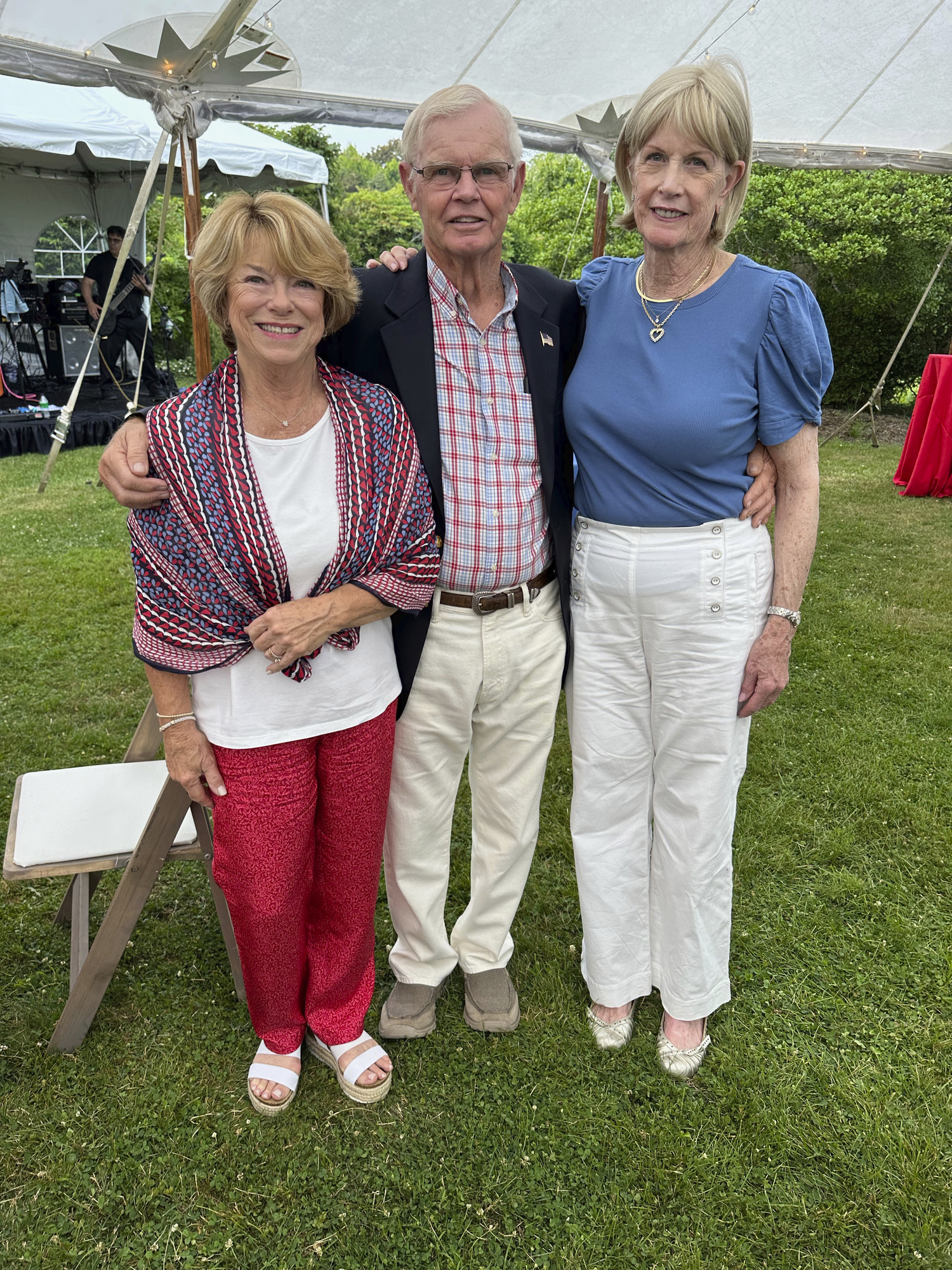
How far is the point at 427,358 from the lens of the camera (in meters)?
2.08

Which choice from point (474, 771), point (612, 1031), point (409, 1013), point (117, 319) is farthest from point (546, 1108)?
point (117, 319)

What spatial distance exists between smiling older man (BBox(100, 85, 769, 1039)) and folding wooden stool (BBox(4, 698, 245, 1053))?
1.82 feet

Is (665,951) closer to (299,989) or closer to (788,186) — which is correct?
(299,989)

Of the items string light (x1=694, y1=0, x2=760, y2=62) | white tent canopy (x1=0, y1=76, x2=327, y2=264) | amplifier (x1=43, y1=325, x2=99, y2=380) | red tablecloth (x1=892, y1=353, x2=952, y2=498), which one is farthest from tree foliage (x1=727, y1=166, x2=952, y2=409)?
amplifier (x1=43, y1=325, x2=99, y2=380)

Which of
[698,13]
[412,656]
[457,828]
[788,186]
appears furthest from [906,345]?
[412,656]

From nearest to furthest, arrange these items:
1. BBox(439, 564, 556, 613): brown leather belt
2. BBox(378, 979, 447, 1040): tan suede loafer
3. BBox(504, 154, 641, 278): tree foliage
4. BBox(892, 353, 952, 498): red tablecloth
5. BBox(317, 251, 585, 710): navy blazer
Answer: BBox(317, 251, 585, 710): navy blazer
BBox(439, 564, 556, 613): brown leather belt
BBox(378, 979, 447, 1040): tan suede loafer
BBox(892, 353, 952, 498): red tablecloth
BBox(504, 154, 641, 278): tree foliage

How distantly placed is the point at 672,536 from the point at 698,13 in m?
4.84

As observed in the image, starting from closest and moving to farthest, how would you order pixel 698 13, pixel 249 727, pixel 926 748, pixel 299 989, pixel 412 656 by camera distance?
pixel 249 727
pixel 412 656
pixel 299 989
pixel 926 748
pixel 698 13

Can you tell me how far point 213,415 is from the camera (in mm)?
1823

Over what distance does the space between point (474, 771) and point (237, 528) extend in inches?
40.5

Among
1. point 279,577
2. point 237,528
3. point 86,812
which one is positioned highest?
point 237,528

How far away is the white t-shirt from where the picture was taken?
1.85 metres

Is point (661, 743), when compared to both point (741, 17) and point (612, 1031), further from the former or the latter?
point (741, 17)

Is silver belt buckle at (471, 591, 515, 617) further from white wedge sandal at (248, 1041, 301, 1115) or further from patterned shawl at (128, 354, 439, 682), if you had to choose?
white wedge sandal at (248, 1041, 301, 1115)
